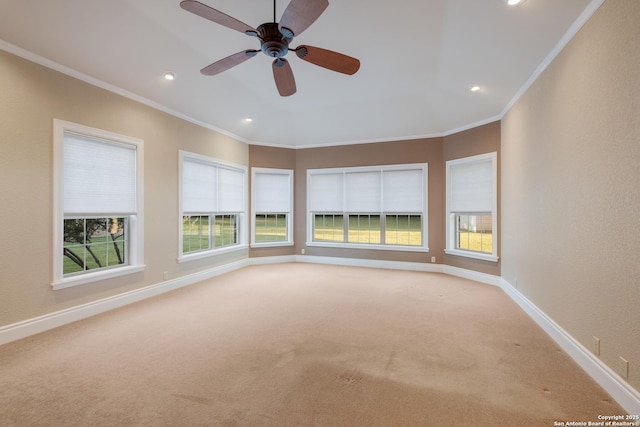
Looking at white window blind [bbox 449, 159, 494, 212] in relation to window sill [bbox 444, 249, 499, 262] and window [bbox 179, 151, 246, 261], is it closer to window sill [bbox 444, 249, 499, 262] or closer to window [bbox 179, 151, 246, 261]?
window sill [bbox 444, 249, 499, 262]

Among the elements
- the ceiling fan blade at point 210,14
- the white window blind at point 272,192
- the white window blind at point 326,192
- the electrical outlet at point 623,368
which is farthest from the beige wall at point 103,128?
the electrical outlet at point 623,368

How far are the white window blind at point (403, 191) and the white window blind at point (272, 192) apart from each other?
231 centimetres

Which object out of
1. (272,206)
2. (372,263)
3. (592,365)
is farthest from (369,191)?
(592,365)

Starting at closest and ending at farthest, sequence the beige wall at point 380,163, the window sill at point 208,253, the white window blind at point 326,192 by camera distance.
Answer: the window sill at point 208,253 → the beige wall at point 380,163 → the white window blind at point 326,192

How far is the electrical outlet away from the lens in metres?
1.84

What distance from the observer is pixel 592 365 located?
2.17 m

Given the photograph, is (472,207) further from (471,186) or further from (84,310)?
(84,310)

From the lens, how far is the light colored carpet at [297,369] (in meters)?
1.78

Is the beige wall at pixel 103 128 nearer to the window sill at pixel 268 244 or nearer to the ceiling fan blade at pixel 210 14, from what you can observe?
the window sill at pixel 268 244

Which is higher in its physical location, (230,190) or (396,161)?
(396,161)

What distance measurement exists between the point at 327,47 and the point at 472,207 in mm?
3793

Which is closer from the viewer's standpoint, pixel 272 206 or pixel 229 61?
pixel 229 61

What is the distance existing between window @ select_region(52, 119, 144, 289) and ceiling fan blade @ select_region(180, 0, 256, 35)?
2.38 metres

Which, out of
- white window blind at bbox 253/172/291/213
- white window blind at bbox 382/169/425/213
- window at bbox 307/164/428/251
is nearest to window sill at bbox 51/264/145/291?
white window blind at bbox 253/172/291/213
